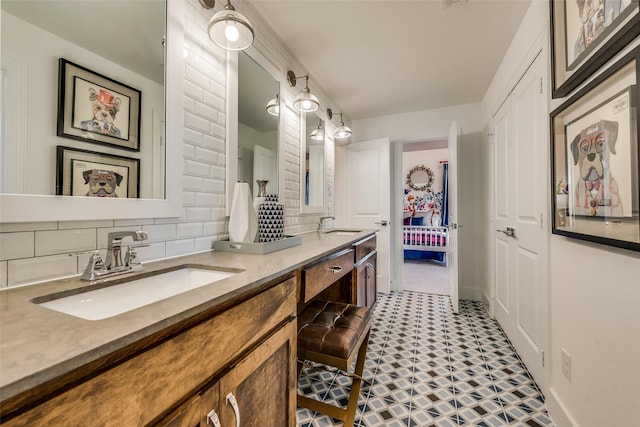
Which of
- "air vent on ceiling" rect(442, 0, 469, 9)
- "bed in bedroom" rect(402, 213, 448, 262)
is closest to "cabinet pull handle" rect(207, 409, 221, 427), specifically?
"air vent on ceiling" rect(442, 0, 469, 9)

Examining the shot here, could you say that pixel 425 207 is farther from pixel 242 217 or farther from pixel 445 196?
pixel 242 217

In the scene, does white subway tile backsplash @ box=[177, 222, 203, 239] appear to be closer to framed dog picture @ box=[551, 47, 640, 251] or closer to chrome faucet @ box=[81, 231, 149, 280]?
chrome faucet @ box=[81, 231, 149, 280]

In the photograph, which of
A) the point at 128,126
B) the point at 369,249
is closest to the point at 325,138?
the point at 369,249

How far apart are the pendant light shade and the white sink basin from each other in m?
1.08

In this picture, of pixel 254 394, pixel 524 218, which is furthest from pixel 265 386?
pixel 524 218

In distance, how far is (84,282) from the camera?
0.81 m

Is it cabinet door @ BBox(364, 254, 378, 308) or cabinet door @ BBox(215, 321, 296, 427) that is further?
cabinet door @ BBox(364, 254, 378, 308)

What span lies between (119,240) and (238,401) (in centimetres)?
65

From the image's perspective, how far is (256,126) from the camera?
179cm

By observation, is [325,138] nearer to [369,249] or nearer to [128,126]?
[369,249]

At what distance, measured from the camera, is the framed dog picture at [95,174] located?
2.77 ft

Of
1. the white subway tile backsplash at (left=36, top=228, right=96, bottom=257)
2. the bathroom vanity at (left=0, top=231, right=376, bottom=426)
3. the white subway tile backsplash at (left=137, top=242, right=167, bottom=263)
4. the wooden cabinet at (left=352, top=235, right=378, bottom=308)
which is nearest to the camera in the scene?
the bathroom vanity at (left=0, top=231, right=376, bottom=426)

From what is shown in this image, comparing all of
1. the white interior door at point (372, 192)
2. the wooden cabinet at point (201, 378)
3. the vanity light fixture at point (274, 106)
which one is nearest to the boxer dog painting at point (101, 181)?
the wooden cabinet at point (201, 378)

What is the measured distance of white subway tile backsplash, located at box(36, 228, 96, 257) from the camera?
0.81 m
